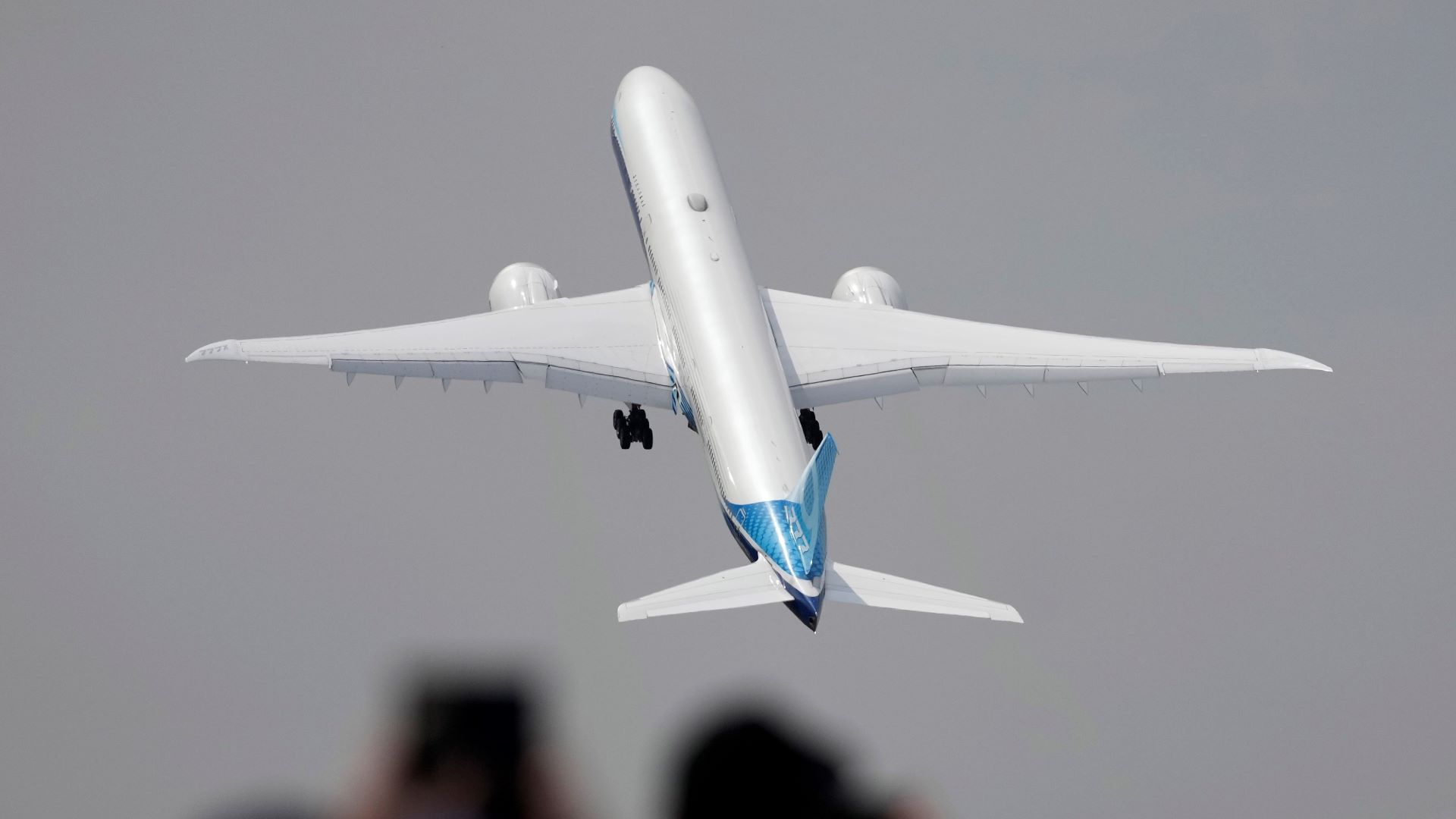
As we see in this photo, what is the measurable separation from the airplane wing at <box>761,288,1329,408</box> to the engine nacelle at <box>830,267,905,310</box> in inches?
113

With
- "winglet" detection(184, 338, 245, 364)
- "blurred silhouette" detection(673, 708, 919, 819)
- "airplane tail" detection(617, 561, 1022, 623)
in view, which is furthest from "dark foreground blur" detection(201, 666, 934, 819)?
"winglet" detection(184, 338, 245, 364)

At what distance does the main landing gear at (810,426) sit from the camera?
4222cm

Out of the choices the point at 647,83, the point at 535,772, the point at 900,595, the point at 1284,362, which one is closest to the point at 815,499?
the point at 900,595

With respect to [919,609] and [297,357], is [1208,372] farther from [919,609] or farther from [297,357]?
[297,357]

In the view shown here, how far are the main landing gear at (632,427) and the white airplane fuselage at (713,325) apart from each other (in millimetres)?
2369

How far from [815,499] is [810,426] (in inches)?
A: 426

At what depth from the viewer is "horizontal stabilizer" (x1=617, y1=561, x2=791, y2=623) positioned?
2892cm

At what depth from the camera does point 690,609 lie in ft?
96.2

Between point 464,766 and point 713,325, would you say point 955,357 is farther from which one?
point 464,766

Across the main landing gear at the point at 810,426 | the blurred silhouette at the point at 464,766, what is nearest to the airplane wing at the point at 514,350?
the main landing gear at the point at 810,426

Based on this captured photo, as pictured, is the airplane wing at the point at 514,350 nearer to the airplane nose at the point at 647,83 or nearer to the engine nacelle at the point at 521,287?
the engine nacelle at the point at 521,287

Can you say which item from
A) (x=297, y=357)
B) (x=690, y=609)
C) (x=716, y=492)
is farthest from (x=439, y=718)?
(x=297, y=357)

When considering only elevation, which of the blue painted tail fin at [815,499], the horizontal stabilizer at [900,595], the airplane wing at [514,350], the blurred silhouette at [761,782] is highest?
the airplane wing at [514,350]

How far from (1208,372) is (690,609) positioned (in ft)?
51.4
